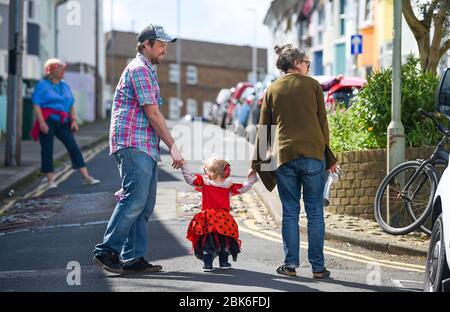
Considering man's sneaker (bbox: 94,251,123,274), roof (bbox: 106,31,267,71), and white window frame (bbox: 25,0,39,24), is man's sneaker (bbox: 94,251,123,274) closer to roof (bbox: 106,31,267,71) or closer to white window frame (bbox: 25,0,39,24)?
white window frame (bbox: 25,0,39,24)

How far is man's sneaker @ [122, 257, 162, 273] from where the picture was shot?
7.26 meters

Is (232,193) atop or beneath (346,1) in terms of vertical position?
beneath

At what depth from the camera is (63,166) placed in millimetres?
17922

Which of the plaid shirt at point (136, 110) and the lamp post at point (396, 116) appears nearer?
the plaid shirt at point (136, 110)

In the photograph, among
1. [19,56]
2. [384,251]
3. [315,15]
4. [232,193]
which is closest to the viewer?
[232,193]

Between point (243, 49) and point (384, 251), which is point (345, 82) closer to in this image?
point (384, 251)

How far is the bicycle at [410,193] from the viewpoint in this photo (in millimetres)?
8586

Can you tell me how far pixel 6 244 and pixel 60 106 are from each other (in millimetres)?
4553

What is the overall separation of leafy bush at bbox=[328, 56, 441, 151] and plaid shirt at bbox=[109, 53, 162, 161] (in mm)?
3713

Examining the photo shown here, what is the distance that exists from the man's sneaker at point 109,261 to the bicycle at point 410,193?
2.99 metres

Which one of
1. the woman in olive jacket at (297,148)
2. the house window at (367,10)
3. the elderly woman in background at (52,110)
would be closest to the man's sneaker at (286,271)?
the woman in olive jacket at (297,148)

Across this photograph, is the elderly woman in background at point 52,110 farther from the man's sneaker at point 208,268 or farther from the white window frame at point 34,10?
the white window frame at point 34,10
